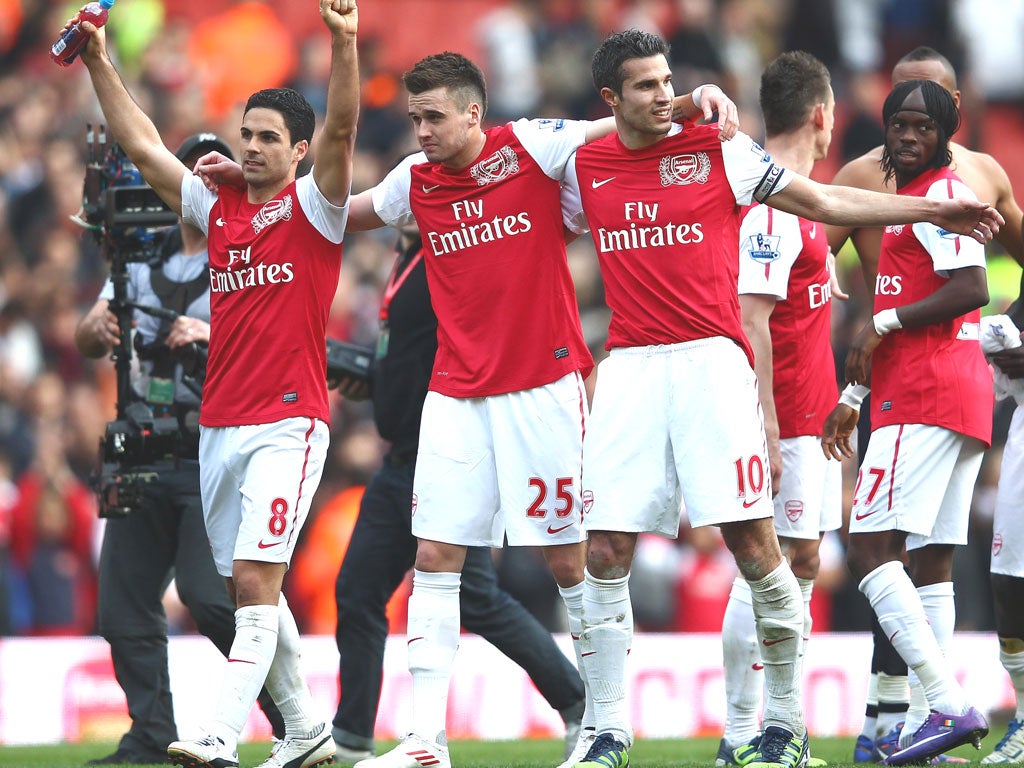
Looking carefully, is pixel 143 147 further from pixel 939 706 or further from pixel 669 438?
pixel 939 706

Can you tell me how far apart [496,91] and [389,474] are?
30.3 ft

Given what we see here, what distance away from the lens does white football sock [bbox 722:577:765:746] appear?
6676mm

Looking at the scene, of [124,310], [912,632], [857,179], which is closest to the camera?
[912,632]

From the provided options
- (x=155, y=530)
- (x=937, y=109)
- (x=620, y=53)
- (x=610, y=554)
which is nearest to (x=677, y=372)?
(x=610, y=554)

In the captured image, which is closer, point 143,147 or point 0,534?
point 143,147

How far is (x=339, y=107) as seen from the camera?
583 centimetres

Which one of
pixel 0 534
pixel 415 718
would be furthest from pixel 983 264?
pixel 0 534

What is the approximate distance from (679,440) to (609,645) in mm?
812

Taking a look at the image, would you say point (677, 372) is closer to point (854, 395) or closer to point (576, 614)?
point (576, 614)

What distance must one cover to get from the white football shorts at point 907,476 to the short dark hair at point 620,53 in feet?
6.37

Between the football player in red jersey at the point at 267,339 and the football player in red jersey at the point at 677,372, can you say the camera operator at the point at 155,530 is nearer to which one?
the football player in red jersey at the point at 267,339

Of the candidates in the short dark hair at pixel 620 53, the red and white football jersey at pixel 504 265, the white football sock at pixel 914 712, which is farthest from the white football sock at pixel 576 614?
the short dark hair at pixel 620 53

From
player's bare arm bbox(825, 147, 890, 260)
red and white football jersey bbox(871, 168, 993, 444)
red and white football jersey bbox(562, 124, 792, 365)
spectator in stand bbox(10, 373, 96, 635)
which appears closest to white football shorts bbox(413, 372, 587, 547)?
red and white football jersey bbox(562, 124, 792, 365)

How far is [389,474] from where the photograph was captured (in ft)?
25.3
